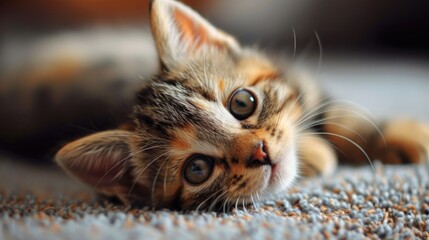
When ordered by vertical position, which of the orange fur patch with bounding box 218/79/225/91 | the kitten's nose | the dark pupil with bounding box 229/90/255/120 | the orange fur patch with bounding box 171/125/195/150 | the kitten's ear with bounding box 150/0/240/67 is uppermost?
the kitten's ear with bounding box 150/0/240/67

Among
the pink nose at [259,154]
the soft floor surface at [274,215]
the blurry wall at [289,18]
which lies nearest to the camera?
the soft floor surface at [274,215]

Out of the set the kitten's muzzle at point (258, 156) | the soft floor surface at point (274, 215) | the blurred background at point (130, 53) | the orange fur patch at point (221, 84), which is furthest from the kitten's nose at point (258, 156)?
the blurred background at point (130, 53)

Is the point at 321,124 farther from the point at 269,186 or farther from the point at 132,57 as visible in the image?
the point at 132,57

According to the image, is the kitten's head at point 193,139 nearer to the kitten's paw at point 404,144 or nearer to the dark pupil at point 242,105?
the dark pupil at point 242,105

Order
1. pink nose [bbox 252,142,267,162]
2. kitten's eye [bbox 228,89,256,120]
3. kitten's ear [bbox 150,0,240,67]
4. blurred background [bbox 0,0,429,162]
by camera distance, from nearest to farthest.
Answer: pink nose [bbox 252,142,267,162]
kitten's eye [bbox 228,89,256,120]
kitten's ear [bbox 150,0,240,67]
blurred background [bbox 0,0,429,162]

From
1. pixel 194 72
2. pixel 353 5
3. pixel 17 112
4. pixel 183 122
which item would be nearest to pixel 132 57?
pixel 17 112

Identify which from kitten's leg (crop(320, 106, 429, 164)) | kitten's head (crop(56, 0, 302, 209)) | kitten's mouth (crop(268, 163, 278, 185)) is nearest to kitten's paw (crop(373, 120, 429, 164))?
kitten's leg (crop(320, 106, 429, 164))

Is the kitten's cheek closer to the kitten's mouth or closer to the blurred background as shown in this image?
the kitten's mouth

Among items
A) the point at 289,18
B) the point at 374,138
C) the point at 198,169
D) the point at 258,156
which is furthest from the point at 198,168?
the point at 289,18
